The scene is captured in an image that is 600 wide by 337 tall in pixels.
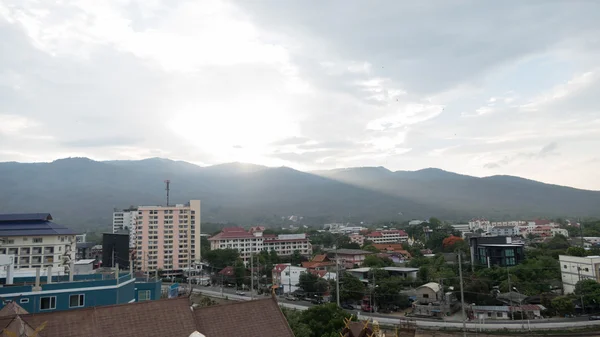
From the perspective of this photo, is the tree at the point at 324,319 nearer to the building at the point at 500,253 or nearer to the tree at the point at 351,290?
the tree at the point at 351,290

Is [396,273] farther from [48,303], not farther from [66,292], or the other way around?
[48,303]

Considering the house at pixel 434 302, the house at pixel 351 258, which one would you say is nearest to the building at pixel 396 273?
the house at pixel 434 302

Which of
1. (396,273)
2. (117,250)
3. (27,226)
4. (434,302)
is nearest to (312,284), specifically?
(396,273)

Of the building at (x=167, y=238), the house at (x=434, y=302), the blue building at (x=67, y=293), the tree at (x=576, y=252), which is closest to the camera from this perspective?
the blue building at (x=67, y=293)

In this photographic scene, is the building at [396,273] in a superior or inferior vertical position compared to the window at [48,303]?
inferior

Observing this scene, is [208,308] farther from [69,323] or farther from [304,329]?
[304,329]

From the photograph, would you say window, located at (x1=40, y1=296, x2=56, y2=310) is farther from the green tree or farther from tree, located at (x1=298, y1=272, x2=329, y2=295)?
tree, located at (x1=298, y1=272, x2=329, y2=295)

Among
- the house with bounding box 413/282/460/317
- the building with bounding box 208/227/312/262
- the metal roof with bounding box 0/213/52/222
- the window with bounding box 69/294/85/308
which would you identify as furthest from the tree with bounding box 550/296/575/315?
the metal roof with bounding box 0/213/52/222
